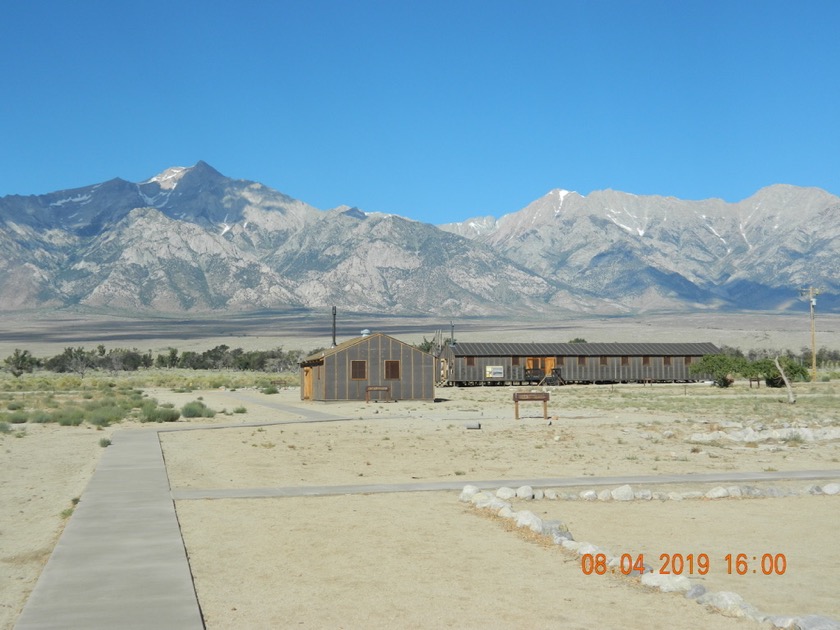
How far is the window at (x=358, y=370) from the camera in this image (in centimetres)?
5216

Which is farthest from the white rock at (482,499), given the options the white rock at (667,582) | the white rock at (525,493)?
the white rock at (667,582)

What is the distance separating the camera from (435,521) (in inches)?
568

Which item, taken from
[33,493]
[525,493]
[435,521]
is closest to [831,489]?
[525,493]

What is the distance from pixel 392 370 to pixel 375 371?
946 mm

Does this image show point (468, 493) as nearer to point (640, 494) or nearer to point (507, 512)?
point (507, 512)

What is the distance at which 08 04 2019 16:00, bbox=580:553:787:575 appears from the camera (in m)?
10.9

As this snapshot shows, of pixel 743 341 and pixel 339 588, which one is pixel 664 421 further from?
pixel 743 341

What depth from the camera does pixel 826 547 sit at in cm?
1252

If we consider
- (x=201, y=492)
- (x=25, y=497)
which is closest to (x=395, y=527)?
(x=201, y=492)

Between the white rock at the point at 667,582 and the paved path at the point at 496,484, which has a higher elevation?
the paved path at the point at 496,484

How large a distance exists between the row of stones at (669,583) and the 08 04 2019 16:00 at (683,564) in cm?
8

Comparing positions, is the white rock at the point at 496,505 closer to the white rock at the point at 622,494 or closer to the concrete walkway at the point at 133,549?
the white rock at the point at 622,494

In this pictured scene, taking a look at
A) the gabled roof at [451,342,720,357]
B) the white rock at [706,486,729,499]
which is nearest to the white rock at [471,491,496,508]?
the white rock at [706,486,729,499]

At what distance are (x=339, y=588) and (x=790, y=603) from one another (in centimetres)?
460
